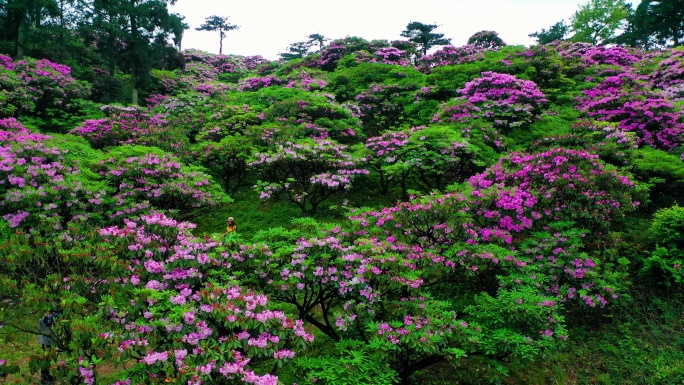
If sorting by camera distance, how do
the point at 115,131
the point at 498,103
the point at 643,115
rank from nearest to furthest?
the point at 643,115
the point at 498,103
the point at 115,131

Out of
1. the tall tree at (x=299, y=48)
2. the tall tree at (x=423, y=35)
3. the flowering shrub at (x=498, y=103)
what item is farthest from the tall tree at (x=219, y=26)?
the flowering shrub at (x=498, y=103)

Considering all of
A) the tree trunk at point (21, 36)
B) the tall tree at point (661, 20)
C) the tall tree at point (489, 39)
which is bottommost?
the tree trunk at point (21, 36)

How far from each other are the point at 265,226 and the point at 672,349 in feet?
33.9

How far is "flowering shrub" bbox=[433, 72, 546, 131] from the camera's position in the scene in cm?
1408

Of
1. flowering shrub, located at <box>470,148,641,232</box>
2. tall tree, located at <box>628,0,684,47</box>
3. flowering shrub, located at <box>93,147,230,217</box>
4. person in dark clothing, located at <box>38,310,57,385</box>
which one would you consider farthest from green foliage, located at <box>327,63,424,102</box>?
tall tree, located at <box>628,0,684,47</box>

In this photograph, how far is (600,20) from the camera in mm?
37000

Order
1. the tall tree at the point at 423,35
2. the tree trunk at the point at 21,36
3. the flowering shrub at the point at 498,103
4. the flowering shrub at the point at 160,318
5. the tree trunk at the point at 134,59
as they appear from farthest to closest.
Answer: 1. the tall tree at the point at 423,35
2. the tree trunk at the point at 134,59
3. the tree trunk at the point at 21,36
4. the flowering shrub at the point at 498,103
5. the flowering shrub at the point at 160,318

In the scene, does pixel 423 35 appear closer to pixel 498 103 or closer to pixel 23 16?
pixel 498 103

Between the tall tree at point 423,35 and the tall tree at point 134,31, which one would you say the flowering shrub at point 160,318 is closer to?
the tall tree at point 134,31

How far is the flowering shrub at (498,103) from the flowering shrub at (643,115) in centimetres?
205

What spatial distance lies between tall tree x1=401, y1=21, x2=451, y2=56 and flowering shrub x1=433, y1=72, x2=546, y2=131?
20320mm

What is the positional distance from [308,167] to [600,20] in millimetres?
40005

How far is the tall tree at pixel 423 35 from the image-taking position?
1351 inches

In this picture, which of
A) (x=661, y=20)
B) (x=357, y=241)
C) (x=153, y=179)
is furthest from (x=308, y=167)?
(x=661, y=20)
